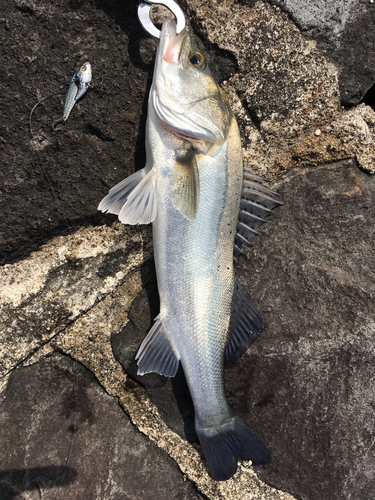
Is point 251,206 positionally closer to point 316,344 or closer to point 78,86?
point 316,344

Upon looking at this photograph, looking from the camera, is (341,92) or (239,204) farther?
(341,92)

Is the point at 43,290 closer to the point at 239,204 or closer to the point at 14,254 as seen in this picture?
the point at 14,254

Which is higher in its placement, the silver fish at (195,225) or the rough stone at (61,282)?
the silver fish at (195,225)

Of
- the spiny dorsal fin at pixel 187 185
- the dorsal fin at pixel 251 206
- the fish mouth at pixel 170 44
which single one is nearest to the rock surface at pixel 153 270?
the dorsal fin at pixel 251 206

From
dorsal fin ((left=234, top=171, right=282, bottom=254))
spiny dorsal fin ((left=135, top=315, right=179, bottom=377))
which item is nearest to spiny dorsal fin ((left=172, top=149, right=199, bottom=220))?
dorsal fin ((left=234, top=171, right=282, bottom=254))

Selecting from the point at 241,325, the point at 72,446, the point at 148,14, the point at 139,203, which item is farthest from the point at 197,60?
the point at 72,446

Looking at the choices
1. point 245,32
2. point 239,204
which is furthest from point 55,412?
point 245,32

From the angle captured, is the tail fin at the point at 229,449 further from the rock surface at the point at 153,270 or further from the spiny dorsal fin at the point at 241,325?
the spiny dorsal fin at the point at 241,325

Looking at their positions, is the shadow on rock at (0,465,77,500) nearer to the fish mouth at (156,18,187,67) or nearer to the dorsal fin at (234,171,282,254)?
the dorsal fin at (234,171,282,254)
